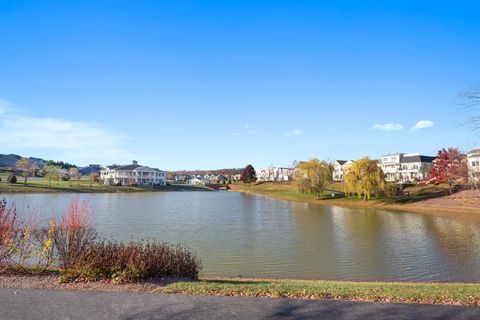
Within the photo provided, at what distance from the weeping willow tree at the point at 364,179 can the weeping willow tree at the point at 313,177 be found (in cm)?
698

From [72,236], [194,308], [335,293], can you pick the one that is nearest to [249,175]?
[72,236]

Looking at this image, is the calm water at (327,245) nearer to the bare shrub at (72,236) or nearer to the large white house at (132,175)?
the bare shrub at (72,236)

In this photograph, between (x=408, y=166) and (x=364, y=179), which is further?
(x=408, y=166)

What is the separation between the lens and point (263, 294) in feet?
26.0

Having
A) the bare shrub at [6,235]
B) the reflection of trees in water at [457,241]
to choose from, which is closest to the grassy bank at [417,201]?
the reflection of trees in water at [457,241]

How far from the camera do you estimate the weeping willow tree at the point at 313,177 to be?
65.2 metres

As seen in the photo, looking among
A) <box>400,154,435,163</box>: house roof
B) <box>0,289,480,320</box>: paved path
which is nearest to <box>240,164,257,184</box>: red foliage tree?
<box>400,154,435,163</box>: house roof

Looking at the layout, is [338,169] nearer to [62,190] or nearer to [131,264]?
[62,190]

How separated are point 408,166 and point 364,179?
48.8 metres

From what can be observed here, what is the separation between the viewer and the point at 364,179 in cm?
5559

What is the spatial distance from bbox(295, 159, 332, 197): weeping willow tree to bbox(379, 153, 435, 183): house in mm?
32054

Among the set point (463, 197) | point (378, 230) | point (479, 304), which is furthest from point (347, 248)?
point (463, 197)

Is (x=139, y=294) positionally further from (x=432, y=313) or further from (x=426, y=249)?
(x=426, y=249)

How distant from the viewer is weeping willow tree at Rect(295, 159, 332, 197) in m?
65.2
